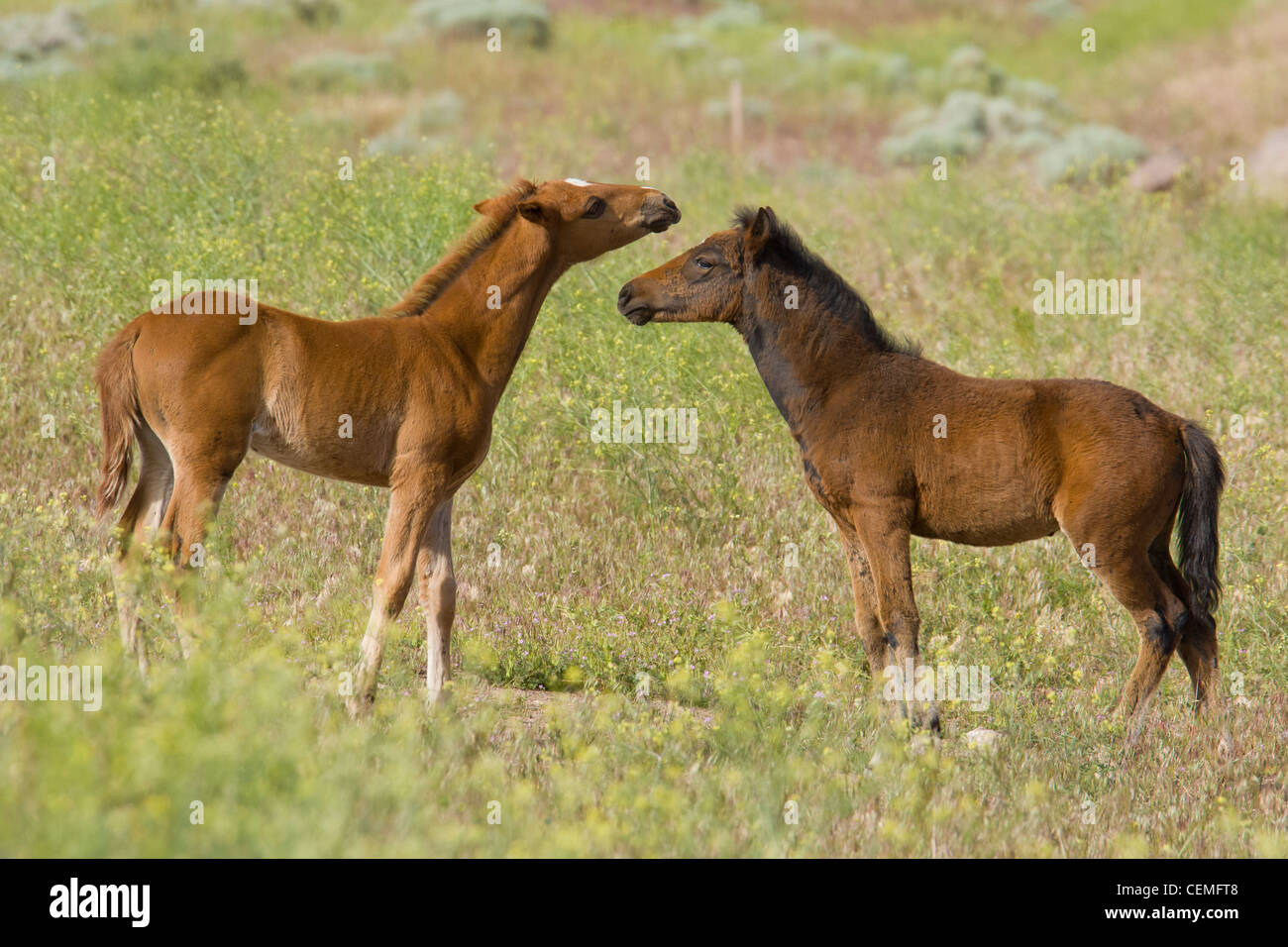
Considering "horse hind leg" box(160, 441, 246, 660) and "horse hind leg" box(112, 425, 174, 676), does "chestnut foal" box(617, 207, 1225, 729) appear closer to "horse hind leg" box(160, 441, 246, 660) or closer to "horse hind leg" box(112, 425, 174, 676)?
"horse hind leg" box(160, 441, 246, 660)

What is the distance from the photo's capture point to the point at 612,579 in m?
8.64

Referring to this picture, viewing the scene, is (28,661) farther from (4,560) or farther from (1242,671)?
(1242,671)

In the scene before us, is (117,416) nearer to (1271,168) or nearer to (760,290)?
(760,290)

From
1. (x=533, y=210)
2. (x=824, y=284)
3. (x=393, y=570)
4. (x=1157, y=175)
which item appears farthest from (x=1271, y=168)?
(x=393, y=570)

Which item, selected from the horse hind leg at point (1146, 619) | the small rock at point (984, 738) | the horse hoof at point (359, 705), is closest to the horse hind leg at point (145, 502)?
the horse hoof at point (359, 705)

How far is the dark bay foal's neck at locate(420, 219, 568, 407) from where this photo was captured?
6891 millimetres

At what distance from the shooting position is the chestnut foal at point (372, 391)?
633cm

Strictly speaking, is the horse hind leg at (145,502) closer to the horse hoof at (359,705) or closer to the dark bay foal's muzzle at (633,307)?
the horse hoof at (359,705)

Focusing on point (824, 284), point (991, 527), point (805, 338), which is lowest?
point (991, 527)

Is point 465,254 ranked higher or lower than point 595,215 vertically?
lower

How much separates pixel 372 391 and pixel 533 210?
1.28 metres

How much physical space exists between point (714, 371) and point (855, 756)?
15.4 feet

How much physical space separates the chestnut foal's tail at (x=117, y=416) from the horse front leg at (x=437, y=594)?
1.50 meters

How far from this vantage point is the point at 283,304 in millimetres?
11594
